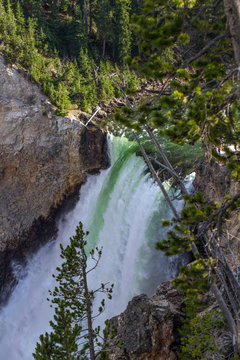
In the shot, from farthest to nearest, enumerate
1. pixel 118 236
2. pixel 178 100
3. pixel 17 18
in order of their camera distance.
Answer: pixel 17 18
pixel 118 236
pixel 178 100

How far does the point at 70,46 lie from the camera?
A: 1227 inches

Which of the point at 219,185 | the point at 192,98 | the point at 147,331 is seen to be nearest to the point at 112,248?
the point at 219,185

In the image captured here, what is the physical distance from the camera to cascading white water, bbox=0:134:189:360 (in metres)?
15.0

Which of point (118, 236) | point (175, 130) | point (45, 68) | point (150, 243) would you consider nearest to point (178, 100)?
point (175, 130)

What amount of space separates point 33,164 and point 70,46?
16.6m

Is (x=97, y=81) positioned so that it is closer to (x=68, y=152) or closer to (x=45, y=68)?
(x=45, y=68)

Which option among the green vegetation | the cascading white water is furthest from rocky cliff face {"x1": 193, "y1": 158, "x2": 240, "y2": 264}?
the green vegetation

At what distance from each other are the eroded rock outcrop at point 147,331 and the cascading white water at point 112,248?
4.28 metres

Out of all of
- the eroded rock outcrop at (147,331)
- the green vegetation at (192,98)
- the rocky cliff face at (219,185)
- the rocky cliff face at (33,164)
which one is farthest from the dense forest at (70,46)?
the green vegetation at (192,98)

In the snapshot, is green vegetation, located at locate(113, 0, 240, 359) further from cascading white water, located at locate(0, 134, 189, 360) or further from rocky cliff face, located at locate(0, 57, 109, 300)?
rocky cliff face, located at locate(0, 57, 109, 300)

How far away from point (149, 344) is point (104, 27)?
30.1 m

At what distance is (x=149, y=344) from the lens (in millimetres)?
9594

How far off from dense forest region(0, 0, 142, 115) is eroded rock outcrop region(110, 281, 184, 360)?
13599mm

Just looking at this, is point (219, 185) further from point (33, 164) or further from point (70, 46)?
point (70, 46)
